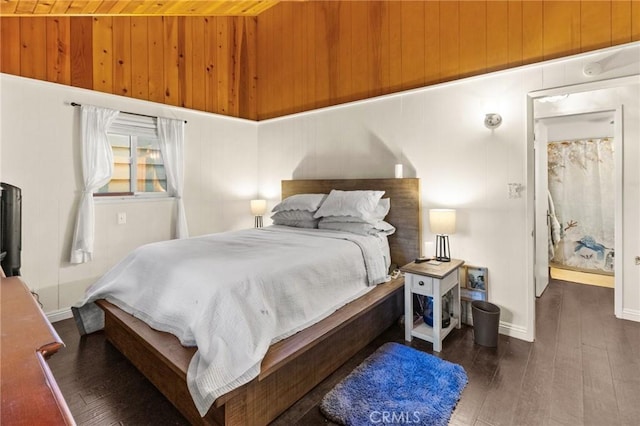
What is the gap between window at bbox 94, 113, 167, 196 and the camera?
352 cm

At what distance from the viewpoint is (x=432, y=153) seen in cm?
318

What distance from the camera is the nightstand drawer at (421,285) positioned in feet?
8.37

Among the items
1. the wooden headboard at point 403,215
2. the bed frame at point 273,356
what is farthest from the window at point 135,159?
the wooden headboard at point 403,215

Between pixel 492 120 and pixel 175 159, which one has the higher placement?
pixel 492 120

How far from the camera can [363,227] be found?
10.1 ft

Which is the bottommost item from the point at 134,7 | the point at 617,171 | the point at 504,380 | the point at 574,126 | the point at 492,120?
the point at 504,380

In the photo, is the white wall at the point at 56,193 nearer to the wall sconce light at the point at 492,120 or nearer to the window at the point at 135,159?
the window at the point at 135,159

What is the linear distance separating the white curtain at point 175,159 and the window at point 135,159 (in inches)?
3.8

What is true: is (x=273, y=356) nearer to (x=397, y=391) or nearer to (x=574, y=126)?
(x=397, y=391)

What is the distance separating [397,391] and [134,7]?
4.21 metres

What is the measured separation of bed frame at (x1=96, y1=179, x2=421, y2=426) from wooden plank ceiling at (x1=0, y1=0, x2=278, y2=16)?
2.50 meters

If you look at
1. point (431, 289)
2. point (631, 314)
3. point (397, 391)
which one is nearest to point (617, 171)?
point (631, 314)

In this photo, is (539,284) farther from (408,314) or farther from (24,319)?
(24,319)

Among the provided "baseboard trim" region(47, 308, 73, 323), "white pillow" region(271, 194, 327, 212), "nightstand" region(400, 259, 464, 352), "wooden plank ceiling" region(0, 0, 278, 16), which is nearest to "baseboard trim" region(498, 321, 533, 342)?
"nightstand" region(400, 259, 464, 352)
